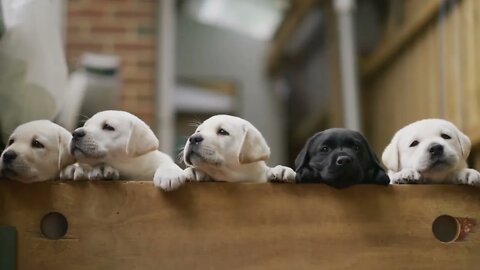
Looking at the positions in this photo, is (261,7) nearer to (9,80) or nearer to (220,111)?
(220,111)

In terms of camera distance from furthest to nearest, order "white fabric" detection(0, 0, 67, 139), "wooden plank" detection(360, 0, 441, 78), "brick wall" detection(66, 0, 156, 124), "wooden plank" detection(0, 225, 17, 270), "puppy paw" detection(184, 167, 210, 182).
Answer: "brick wall" detection(66, 0, 156, 124) → "wooden plank" detection(360, 0, 441, 78) → "white fabric" detection(0, 0, 67, 139) → "puppy paw" detection(184, 167, 210, 182) → "wooden plank" detection(0, 225, 17, 270)

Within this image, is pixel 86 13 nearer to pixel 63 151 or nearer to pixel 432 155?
pixel 63 151

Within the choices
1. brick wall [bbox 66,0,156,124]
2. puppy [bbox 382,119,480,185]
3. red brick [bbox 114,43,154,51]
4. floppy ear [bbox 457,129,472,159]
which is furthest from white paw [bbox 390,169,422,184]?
red brick [bbox 114,43,154,51]

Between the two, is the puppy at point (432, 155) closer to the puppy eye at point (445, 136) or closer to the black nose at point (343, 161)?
the puppy eye at point (445, 136)

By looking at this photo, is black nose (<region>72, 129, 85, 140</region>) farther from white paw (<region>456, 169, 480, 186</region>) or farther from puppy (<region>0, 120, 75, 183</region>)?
white paw (<region>456, 169, 480, 186</region>)

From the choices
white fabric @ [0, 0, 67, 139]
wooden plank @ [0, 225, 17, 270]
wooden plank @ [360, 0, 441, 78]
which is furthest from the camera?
wooden plank @ [360, 0, 441, 78]

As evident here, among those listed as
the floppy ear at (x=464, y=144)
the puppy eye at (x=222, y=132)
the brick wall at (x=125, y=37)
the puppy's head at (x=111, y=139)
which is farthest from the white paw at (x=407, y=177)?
the brick wall at (x=125, y=37)

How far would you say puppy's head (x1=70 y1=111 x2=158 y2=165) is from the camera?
139cm

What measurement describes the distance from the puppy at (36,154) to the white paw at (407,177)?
66 cm

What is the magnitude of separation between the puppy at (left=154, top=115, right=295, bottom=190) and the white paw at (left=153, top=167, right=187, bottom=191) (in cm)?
4

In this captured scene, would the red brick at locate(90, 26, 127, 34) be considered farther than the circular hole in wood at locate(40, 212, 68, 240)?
Yes

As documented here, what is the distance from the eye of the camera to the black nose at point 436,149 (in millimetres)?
1405

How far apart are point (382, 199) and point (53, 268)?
63cm

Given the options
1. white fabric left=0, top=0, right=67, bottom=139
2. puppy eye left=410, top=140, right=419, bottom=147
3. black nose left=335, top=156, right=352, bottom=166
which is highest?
white fabric left=0, top=0, right=67, bottom=139
